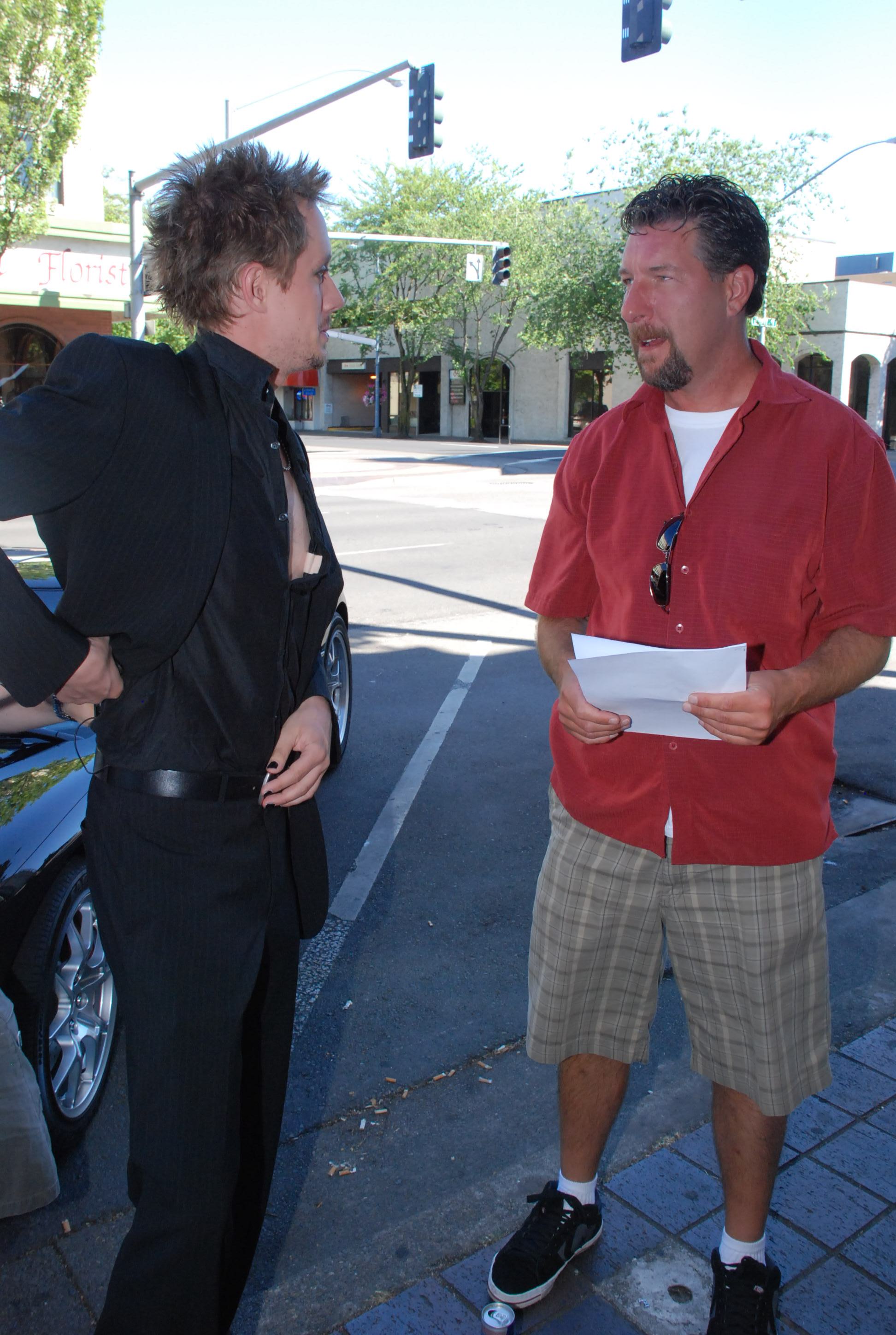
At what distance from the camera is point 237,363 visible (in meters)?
1.70

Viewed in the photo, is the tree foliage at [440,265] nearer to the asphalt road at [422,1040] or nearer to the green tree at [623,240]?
the green tree at [623,240]

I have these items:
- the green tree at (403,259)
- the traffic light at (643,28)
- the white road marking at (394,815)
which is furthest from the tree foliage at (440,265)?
the white road marking at (394,815)

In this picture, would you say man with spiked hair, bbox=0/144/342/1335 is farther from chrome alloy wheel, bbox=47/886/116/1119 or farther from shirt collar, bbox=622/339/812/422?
chrome alloy wheel, bbox=47/886/116/1119

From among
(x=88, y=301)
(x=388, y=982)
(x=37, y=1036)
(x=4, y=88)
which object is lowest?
(x=388, y=982)

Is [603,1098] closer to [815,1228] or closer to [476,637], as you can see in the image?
[815,1228]

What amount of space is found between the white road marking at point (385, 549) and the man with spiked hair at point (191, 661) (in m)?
11.0

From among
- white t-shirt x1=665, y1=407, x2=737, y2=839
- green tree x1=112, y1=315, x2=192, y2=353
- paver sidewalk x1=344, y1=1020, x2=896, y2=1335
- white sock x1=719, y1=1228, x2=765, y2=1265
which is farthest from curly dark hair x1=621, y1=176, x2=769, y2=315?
green tree x1=112, y1=315, x2=192, y2=353

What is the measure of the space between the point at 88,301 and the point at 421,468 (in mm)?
9702

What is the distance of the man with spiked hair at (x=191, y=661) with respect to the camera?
154cm

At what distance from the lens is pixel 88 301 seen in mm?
22250

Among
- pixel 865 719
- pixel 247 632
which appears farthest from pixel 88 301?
pixel 247 632

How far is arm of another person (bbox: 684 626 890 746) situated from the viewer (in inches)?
74.3

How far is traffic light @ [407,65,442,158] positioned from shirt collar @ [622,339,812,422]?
16.3 metres

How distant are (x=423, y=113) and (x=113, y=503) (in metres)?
17.4
